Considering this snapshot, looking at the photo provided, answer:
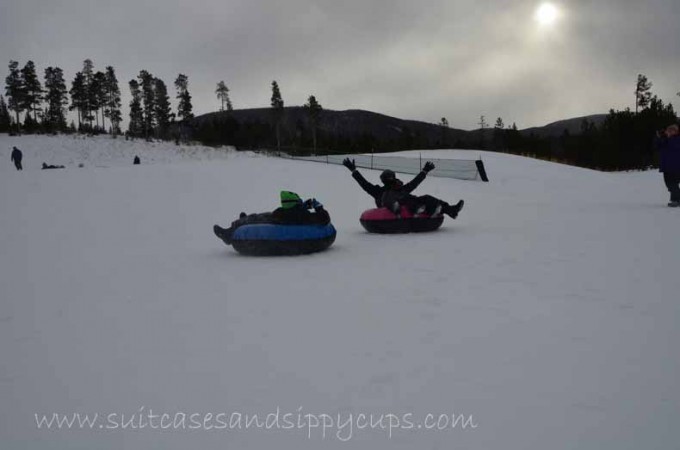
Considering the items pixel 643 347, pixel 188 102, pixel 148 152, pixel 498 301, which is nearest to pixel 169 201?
pixel 498 301

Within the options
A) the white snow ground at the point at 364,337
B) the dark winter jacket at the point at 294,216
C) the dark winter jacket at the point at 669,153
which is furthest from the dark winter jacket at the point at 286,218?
the dark winter jacket at the point at 669,153

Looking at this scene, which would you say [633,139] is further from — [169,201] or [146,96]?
[146,96]

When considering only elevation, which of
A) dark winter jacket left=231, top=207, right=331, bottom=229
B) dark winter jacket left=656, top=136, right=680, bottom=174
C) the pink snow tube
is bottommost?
the pink snow tube

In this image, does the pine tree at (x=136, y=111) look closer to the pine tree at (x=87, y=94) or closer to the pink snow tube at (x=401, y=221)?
the pine tree at (x=87, y=94)

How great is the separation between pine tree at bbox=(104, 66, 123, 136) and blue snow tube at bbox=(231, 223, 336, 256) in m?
75.2

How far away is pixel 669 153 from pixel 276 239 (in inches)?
368

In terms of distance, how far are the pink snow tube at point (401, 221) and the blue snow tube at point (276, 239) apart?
2.29 meters

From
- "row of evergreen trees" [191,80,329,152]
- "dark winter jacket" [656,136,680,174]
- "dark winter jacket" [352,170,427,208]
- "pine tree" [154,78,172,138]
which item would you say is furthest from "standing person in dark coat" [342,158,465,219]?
"pine tree" [154,78,172,138]

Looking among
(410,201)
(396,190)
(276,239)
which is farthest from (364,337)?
(396,190)

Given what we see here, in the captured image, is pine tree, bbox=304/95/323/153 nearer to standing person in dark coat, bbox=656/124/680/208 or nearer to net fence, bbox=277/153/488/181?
net fence, bbox=277/153/488/181

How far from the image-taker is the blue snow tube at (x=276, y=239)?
7164mm

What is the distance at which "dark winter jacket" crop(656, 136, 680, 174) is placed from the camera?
34.6 feet

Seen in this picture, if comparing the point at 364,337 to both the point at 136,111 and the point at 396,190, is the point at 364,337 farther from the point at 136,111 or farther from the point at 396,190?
the point at 136,111

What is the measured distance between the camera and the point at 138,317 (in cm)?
428
